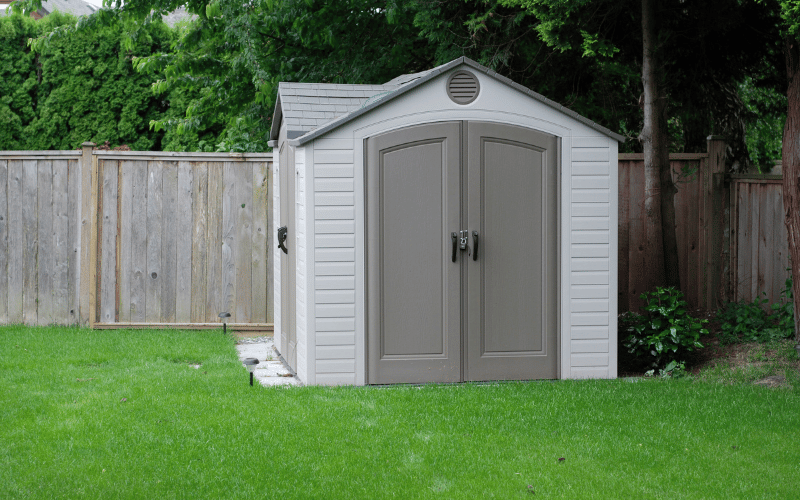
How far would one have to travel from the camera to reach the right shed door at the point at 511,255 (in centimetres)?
651

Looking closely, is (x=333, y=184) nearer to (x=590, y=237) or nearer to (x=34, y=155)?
(x=590, y=237)

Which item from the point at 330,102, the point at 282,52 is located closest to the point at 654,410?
the point at 330,102

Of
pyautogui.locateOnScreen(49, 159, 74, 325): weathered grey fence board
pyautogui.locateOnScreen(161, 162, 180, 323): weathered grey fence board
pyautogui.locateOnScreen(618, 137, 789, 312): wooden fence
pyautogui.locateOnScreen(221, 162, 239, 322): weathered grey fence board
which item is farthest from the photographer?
pyautogui.locateOnScreen(221, 162, 239, 322): weathered grey fence board

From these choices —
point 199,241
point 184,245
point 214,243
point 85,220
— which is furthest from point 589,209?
point 85,220

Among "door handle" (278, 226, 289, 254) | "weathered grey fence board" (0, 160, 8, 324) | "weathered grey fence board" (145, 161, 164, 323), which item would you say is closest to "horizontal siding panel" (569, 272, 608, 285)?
"door handle" (278, 226, 289, 254)

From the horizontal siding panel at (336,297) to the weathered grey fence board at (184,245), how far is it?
292 cm

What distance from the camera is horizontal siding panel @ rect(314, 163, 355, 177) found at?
6383mm

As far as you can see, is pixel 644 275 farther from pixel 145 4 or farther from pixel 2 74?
pixel 2 74

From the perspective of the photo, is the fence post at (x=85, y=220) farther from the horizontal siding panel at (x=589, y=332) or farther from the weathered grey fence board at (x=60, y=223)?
the horizontal siding panel at (x=589, y=332)

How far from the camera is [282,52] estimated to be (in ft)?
35.0

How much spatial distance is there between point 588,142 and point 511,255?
1.03 meters

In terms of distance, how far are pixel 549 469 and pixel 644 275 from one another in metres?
4.84

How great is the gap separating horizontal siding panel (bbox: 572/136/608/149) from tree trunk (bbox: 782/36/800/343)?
1525 millimetres

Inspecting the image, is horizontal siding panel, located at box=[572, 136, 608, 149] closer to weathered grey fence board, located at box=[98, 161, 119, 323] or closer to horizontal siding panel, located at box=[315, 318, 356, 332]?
horizontal siding panel, located at box=[315, 318, 356, 332]
